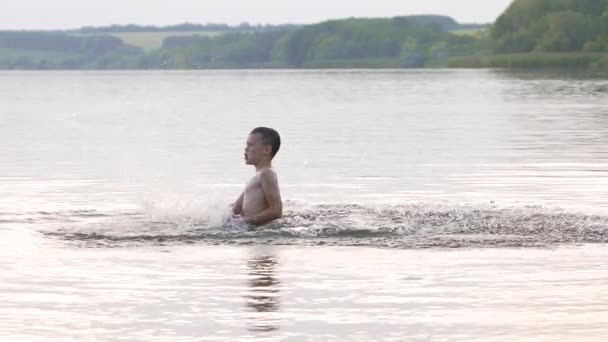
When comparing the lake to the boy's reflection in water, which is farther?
the lake

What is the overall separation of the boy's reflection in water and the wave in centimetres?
177

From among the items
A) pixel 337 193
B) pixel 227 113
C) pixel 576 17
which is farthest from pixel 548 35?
pixel 337 193

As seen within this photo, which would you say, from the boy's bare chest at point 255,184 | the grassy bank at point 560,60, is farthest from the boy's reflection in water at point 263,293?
the grassy bank at point 560,60

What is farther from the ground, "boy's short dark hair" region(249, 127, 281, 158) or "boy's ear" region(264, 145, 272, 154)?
"boy's short dark hair" region(249, 127, 281, 158)

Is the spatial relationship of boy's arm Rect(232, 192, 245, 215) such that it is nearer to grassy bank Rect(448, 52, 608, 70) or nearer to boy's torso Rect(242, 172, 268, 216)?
boy's torso Rect(242, 172, 268, 216)

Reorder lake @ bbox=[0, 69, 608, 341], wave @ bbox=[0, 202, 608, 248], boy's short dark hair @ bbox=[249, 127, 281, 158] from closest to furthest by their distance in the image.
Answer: lake @ bbox=[0, 69, 608, 341] < wave @ bbox=[0, 202, 608, 248] < boy's short dark hair @ bbox=[249, 127, 281, 158]

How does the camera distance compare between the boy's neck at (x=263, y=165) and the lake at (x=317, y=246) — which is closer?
the lake at (x=317, y=246)

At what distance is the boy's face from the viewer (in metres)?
16.9

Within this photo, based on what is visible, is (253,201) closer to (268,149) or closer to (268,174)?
(268,174)

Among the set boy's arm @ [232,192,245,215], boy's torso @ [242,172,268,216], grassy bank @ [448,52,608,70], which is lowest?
grassy bank @ [448,52,608,70]

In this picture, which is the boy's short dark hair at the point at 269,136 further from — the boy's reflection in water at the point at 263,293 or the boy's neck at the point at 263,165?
the boy's reflection in water at the point at 263,293

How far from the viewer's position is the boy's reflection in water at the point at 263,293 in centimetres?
1113

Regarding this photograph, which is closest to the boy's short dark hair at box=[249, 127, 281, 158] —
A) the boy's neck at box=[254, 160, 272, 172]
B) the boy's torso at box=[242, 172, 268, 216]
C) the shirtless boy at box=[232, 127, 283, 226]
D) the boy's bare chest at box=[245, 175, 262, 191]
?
the shirtless boy at box=[232, 127, 283, 226]

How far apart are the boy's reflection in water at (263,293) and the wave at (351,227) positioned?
177 cm
